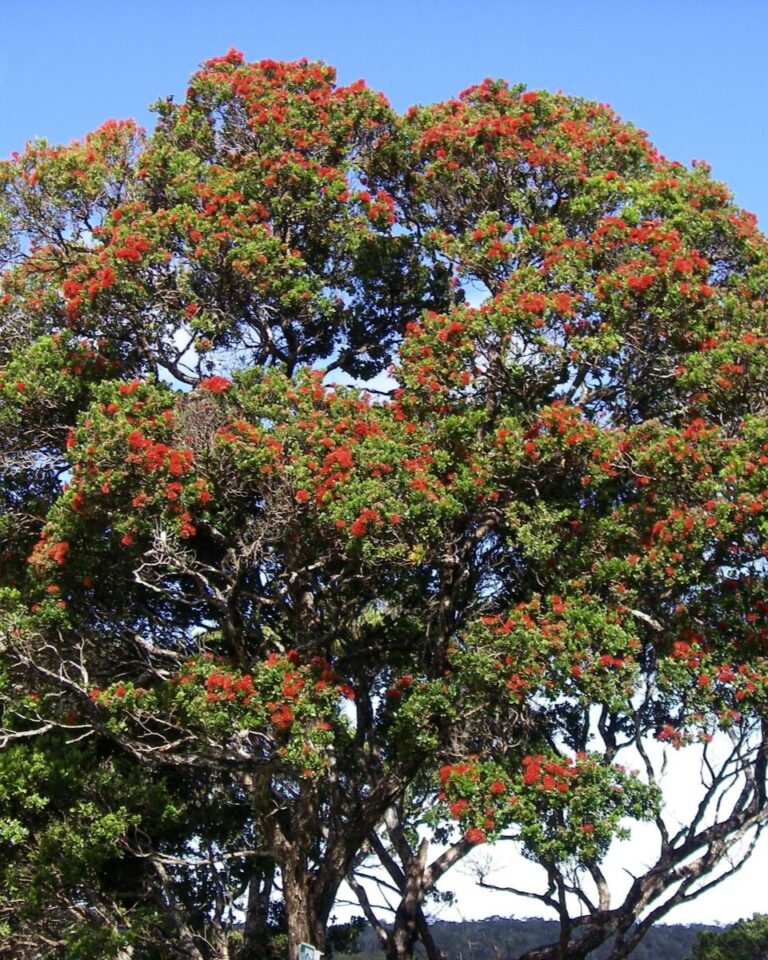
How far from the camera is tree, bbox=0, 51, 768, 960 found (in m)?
12.8

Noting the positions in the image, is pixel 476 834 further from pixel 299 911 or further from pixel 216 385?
pixel 216 385

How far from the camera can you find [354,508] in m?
12.5

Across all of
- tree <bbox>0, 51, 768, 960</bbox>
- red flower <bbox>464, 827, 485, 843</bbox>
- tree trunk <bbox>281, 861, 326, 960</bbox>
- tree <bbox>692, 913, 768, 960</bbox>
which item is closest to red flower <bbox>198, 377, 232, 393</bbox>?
tree <bbox>0, 51, 768, 960</bbox>

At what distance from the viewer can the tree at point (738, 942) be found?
102ft

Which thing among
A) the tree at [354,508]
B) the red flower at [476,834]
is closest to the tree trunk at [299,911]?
the tree at [354,508]

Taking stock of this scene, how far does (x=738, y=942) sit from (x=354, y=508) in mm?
26308

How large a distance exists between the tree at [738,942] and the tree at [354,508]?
57.2 ft

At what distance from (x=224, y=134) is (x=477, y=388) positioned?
6644 mm

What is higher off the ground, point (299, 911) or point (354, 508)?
point (354, 508)

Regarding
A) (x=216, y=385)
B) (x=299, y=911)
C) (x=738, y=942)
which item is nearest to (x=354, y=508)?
(x=216, y=385)

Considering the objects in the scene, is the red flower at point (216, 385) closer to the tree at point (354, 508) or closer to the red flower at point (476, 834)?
the tree at point (354, 508)

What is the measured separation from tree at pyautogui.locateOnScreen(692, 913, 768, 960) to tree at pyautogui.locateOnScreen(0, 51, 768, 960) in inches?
686

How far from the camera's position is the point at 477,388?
14117mm

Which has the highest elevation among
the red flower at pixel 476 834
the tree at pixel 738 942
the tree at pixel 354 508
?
the tree at pixel 354 508
